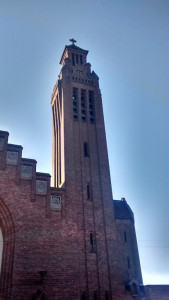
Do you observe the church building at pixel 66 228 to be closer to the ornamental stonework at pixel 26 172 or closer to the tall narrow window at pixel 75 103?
the ornamental stonework at pixel 26 172

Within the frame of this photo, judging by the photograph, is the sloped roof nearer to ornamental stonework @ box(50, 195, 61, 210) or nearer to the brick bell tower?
the brick bell tower

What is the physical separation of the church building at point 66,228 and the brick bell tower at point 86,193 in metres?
0.06

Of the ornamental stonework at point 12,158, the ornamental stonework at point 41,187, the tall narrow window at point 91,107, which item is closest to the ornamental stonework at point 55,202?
the ornamental stonework at point 41,187

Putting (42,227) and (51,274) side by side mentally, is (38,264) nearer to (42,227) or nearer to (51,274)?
(51,274)

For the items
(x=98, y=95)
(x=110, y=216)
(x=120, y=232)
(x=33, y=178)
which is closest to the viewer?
(x=33, y=178)

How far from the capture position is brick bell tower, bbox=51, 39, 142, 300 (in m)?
17.3

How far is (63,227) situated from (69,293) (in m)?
3.90

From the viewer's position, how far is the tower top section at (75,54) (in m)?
29.1

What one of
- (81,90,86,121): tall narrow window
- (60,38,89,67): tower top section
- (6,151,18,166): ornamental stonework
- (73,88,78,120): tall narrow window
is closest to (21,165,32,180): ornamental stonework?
(6,151,18,166): ornamental stonework

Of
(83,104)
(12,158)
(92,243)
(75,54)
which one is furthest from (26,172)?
(75,54)

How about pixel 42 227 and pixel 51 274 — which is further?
pixel 42 227

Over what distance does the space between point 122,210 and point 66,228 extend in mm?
10192

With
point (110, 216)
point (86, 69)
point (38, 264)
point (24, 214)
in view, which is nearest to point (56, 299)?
point (38, 264)

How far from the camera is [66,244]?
17.4 meters
